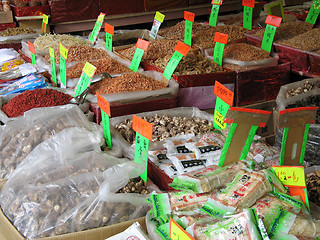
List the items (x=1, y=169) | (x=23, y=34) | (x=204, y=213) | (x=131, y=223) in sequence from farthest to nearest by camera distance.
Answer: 1. (x=23, y=34)
2. (x=1, y=169)
3. (x=131, y=223)
4. (x=204, y=213)

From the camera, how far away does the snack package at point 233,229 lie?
0.96 m

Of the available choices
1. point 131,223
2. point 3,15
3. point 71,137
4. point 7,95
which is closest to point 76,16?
point 3,15

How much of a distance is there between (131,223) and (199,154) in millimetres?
401

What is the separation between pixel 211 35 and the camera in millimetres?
3195

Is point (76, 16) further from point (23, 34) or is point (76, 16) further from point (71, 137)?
point (71, 137)

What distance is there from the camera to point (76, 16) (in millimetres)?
4156

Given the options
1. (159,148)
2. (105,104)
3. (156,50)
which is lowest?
(159,148)

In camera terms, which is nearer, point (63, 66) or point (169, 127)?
point (169, 127)

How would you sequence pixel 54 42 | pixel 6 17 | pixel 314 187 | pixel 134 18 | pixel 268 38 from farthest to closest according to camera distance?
pixel 134 18 < pixel 6 17 < pixel 54 42 < pixel 268 38 < pixel 314 187

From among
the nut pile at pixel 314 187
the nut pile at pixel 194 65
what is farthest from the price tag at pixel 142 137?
the nut pile at pixel 194 65

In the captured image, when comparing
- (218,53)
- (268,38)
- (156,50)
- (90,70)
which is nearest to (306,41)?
(268,38)

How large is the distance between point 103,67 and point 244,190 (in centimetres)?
169

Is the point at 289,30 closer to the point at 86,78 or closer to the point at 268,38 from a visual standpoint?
the point at 268,38

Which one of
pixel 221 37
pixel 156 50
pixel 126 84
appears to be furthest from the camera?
pixel 156 50
